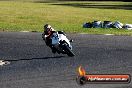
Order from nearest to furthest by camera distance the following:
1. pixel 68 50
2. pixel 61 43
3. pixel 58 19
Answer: pixel 61 43 → pixel 68 50 → pixel 58 19

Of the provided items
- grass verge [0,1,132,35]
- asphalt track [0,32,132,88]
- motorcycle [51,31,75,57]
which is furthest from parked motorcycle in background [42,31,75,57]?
grass verge [0,1,132,35]

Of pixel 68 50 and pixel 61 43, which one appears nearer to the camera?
pixel 61 43

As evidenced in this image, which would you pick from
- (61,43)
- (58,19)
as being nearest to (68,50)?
(61,43)

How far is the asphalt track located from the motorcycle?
10.7 inches

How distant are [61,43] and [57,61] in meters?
0.67

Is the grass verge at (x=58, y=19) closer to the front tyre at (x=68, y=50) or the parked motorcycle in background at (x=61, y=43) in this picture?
the front tyre at (x=68, y=50)

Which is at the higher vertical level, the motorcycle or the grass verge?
the motorcycle

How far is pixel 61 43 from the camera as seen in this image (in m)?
16.3

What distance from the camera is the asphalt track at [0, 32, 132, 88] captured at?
13409 millimetres

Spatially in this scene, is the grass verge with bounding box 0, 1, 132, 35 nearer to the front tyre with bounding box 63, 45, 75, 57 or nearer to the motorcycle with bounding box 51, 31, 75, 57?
the front tyre with bounding box 63, 45, 75, 57

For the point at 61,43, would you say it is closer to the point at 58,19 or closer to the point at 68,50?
the point at 68,50

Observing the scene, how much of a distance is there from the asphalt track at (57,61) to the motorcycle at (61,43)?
271mm

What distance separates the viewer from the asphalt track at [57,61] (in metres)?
13.4

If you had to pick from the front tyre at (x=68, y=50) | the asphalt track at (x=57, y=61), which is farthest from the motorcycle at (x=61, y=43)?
the asphalt track at (x=57, y=61)
